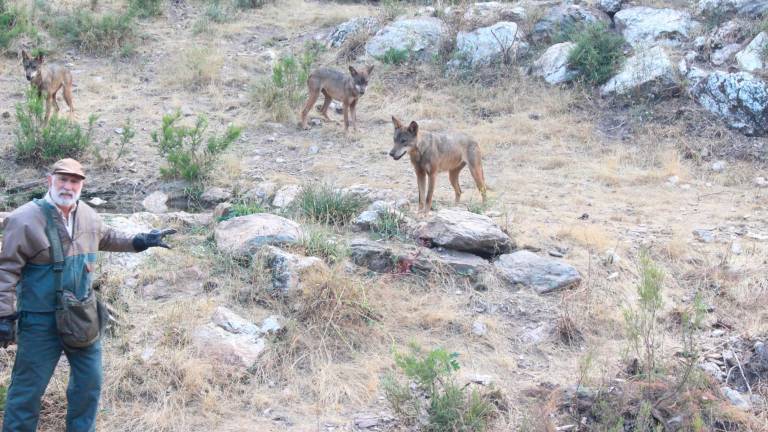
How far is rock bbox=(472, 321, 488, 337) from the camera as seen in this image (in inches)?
287

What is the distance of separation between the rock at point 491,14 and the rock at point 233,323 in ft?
38.2

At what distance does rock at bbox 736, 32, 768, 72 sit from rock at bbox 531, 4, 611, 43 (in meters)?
3.03

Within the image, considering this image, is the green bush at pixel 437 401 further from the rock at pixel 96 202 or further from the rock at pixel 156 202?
the rock at pixel 96 202

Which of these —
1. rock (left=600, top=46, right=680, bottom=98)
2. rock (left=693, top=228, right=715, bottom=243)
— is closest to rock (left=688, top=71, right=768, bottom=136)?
rock (left=600, top=46, right=680, bottom=98)

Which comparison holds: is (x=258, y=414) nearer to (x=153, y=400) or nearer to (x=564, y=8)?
(x=153, y=400)

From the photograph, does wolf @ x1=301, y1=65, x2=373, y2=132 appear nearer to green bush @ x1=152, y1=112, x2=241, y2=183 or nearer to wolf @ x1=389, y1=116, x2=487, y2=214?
green bush @ x1=152, y1=112, x2=241, y2=183

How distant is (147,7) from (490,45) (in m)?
8.12

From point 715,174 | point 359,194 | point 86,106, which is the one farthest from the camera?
point 86,106

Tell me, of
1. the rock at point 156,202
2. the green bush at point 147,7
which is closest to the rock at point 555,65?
the rock at point 156,202

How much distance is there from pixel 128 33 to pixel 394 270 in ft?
39.0

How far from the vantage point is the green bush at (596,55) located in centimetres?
1512

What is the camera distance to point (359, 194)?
9984 mm

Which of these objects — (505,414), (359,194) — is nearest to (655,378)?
(505,414)

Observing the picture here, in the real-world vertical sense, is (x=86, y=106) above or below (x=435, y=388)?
below
